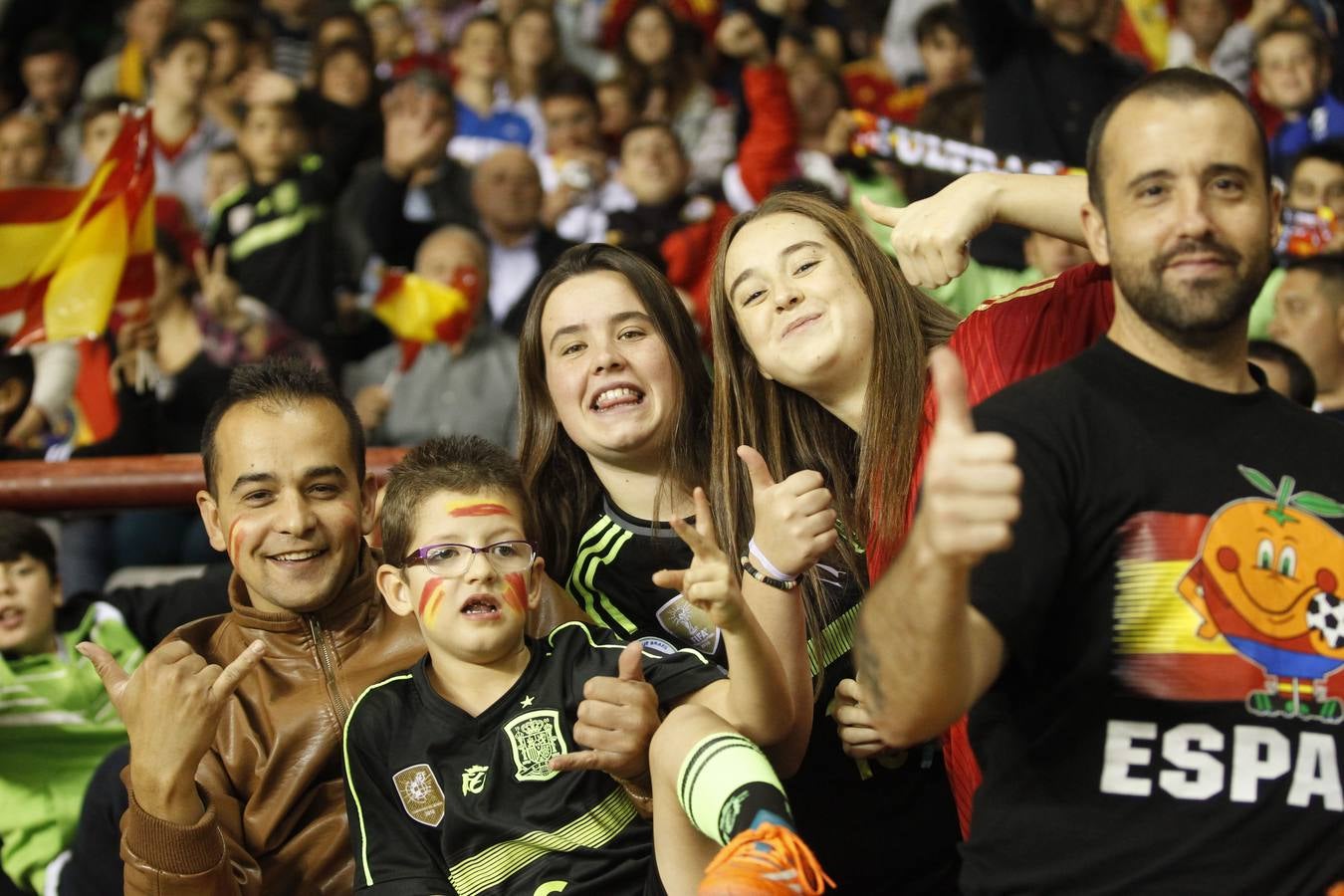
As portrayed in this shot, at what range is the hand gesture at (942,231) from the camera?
2.51 m

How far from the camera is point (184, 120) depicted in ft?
25.5

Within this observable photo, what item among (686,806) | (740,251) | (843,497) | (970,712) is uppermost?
(740,251)

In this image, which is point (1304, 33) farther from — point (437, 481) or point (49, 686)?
point (49, 686)

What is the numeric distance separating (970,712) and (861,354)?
0.95m

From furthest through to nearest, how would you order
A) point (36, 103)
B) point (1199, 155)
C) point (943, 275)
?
point (36, 103), point (943, 275), point (1199, 155)

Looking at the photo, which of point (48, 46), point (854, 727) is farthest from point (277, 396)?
point (48, 46)

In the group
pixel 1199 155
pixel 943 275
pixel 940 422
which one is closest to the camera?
pixel 940 422

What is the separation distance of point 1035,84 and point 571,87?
2.31 meters

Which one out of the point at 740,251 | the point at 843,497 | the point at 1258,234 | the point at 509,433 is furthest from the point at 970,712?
the point at 509,433

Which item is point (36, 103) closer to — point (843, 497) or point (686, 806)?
point (843, 497)

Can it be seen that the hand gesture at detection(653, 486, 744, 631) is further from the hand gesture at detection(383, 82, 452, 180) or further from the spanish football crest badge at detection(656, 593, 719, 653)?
the hand gesture at detection(383, 82, 452, 180)

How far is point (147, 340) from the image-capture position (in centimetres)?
564

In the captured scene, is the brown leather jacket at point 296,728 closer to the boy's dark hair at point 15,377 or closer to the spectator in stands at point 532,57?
the boy's dark hair at point 15,377

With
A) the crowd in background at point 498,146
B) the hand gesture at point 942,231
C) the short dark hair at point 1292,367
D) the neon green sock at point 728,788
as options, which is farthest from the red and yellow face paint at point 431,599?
→ the short dark hair at point 1292,367
